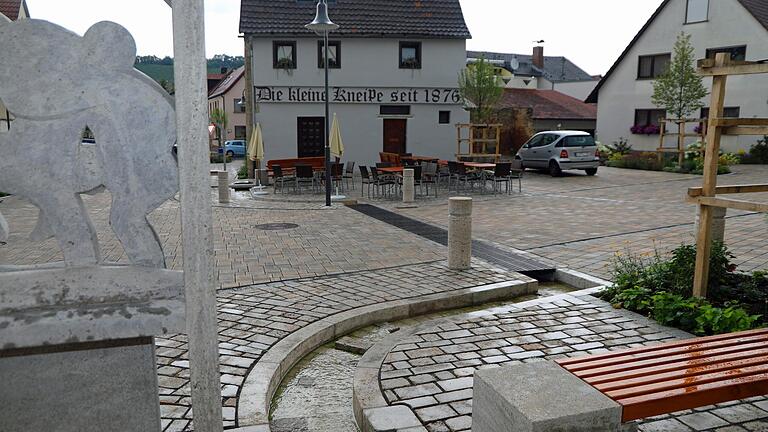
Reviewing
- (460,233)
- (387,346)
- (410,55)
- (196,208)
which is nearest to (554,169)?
(410,55)

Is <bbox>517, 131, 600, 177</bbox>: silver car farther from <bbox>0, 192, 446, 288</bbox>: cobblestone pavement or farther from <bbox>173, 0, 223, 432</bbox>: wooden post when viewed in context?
<bbox>173, 0, 223, 432</bbox>: wooden post

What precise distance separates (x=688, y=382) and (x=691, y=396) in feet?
0.50

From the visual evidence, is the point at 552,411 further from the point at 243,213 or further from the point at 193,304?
the point at 243,213

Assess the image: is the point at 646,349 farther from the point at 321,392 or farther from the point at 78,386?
the point at 78,386

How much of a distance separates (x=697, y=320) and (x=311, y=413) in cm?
343

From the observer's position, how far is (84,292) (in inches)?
101

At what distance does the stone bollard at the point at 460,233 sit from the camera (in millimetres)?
7648

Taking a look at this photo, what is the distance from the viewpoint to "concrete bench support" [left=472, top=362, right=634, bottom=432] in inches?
104

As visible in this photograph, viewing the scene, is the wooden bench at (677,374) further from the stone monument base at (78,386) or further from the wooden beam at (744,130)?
the wooden beam at (744,130)

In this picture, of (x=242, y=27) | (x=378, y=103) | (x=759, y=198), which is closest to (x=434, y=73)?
(x=378, y=103)

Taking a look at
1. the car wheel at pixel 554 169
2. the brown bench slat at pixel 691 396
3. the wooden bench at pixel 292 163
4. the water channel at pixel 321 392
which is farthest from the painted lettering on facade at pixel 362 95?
the brown bench slat at pixel 691 396

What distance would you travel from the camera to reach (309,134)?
2489 cm

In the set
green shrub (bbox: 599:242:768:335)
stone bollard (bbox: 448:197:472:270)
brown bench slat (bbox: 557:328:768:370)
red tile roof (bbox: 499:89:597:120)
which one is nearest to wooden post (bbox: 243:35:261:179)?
stone bollard (bbox: 448:197:472:270)

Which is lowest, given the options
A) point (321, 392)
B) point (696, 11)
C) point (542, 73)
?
point (321, 392)
